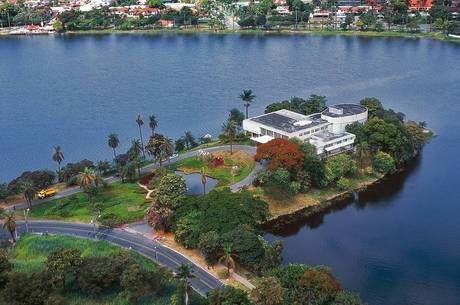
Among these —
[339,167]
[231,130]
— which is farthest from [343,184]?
[231,130]

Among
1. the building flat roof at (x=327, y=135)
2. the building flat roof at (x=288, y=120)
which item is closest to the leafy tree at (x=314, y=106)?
the building flat roof at (x=288, y=120)

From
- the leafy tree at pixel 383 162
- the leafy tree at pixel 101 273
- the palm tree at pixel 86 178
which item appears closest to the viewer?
the leafy tree at pixel 101 273

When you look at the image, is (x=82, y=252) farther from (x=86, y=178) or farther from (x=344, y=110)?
(x=344, y=110)

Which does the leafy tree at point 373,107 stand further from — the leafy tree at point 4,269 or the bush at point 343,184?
the leafy tree at point 4,269

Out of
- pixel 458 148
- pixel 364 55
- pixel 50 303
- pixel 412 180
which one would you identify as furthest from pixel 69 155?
pixel 364 55

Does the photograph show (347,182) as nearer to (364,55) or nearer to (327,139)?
(327,139)

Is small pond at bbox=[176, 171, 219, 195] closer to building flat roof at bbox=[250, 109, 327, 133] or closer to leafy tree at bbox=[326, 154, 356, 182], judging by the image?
building flat roof at bbox=[250, 109, 327, 133]
